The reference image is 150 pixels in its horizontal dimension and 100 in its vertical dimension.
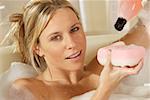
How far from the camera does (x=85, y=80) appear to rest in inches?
42.8

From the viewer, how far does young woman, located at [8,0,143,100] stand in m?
0.98

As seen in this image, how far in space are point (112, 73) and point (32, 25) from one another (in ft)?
0.95

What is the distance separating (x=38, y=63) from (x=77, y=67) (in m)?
0.14

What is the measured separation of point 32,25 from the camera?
1.01 m

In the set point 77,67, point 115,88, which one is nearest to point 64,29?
point 77,67

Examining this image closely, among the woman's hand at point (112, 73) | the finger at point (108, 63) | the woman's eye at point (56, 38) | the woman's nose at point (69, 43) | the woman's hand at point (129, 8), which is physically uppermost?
the woman's hand at point (129, 8)

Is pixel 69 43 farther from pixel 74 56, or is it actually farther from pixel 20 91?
pixel 20 91

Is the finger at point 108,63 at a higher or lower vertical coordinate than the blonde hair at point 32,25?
lower

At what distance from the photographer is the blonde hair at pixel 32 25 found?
3.25 feet

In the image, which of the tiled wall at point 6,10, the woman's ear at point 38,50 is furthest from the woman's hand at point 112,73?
the tiled wall at point 6,10

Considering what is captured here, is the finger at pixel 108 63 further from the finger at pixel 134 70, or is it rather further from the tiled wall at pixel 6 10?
the tiled wall at pixel 6 10

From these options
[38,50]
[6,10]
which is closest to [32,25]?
[38,50]

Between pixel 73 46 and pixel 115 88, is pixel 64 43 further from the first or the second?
pixel 115 88

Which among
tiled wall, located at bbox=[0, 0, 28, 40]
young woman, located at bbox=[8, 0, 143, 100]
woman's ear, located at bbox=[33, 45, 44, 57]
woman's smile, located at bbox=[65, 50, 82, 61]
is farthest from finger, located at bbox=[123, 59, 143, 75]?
tiled wall, located at bbox=[0, 0, 28, 40]
